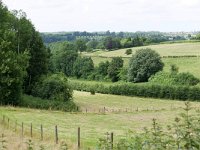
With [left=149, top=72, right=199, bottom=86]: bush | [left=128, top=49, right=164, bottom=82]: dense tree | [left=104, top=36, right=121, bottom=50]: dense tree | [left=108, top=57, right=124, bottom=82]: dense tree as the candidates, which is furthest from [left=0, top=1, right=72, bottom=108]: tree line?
[left=104, top=36, right=121, bottom=50]: dense tree

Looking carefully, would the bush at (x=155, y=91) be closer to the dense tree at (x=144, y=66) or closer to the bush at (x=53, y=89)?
the dense tree at (x=144, y=66)

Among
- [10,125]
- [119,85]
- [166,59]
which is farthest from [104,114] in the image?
[166,59]

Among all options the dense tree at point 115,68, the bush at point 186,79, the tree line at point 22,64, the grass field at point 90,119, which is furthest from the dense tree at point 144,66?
the grass field at point 90,119

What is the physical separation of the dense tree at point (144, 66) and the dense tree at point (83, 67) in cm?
2032

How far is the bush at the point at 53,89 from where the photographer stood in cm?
6333

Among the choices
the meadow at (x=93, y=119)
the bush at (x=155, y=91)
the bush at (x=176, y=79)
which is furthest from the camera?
the bush at (x=176, y=79)

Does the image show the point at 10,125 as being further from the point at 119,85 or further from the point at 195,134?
the point at 119,85

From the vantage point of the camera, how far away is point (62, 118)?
4625 centimetres

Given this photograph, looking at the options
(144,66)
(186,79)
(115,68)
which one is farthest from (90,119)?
(115,68)

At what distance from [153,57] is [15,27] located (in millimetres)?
46378

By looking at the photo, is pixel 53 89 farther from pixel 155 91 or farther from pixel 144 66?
pixel 144 66

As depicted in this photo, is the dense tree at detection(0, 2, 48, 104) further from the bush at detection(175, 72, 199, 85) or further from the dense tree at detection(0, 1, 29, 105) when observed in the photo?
the bush at detection(175, 72, 199, 85)

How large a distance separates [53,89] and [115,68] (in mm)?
51048

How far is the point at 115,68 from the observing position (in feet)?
373
